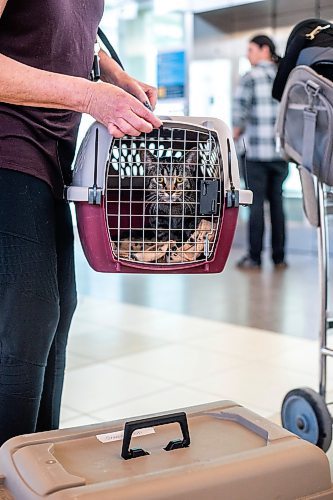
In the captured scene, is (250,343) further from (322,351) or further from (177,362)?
(322,351)

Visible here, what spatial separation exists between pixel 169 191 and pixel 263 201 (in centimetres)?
463

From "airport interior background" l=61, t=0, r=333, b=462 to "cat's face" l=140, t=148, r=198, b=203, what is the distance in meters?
0.25

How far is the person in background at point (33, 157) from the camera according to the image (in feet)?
4.06

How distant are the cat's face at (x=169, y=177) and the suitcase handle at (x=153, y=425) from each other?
366mm

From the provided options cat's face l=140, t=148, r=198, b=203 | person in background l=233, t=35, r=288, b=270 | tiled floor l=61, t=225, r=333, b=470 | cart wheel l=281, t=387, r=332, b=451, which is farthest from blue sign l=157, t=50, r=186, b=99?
cat's face l=140, t=148, r=198, b=203

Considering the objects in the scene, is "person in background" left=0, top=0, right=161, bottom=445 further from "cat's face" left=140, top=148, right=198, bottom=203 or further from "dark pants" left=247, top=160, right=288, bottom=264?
"dark pants" left=247, top=160, right=288, bottom=264

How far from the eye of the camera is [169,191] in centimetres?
130

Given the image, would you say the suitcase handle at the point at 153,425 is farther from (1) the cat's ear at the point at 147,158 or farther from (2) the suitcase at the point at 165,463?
(1) the cat's ear at the point at 147,158

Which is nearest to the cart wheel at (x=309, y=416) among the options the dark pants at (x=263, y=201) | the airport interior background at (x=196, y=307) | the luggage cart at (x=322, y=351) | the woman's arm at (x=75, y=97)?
the luggage cart at (x=322, y=351)

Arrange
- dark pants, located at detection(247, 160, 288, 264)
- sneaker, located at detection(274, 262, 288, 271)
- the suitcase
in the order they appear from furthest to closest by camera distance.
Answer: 1. sneaker, located at detection(274, 262, 288, 271)
2. dark pants, located at detection(247, 160, 288, 264)
3. the suitcase

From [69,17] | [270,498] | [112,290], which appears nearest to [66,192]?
[69,17]

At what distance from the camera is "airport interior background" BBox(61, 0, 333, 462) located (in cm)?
280

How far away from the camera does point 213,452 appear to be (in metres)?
1.16

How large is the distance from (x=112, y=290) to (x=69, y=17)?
3687 mm
